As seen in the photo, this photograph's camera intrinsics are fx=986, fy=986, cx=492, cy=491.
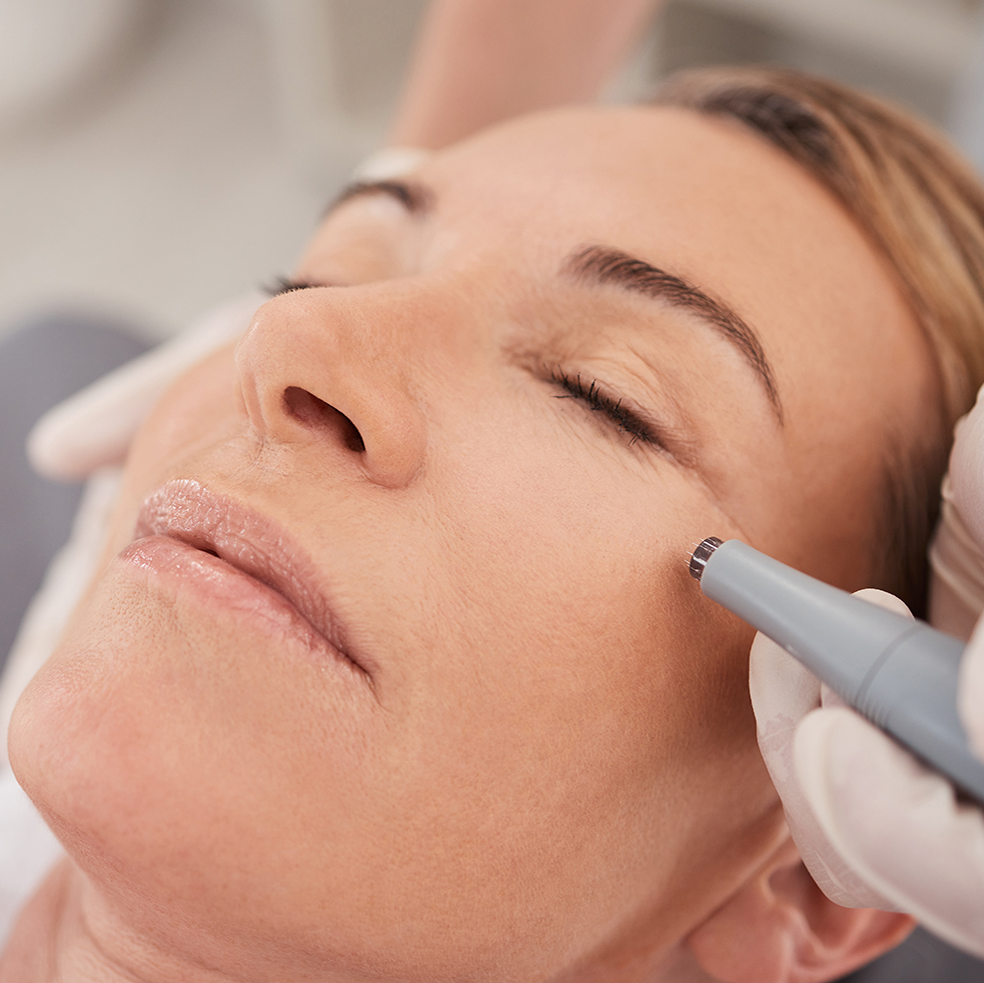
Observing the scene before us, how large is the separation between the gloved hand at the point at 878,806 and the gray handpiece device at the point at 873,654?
0.05ft

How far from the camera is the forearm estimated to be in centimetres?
141

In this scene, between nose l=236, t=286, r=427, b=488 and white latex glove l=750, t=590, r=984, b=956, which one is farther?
nose l=236, t=286, r=427, b=488

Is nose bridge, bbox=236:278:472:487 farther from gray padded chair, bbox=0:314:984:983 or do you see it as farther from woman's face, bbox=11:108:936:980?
gray padded chair, bbox=0:314:984:983

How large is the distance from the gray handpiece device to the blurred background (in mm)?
1969

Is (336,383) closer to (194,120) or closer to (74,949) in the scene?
(74,949)

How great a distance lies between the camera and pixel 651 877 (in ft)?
2.48

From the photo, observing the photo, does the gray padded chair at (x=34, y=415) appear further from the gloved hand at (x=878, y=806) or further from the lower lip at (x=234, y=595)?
the gloved hand at (x=878, y=806)

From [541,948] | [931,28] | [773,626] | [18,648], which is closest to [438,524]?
[773,626]

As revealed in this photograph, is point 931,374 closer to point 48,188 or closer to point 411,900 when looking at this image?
point 411,900

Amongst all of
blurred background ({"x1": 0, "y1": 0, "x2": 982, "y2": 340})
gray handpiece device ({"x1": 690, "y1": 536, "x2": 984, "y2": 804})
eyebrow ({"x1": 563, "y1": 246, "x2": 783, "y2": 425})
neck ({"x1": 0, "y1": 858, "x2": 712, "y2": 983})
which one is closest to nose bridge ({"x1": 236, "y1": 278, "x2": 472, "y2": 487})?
eyebrow ({"x1": 563, "y1": 246, "x2": 783, "y2": 425})

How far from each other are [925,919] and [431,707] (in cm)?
30

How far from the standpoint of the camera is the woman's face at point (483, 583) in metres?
0.62

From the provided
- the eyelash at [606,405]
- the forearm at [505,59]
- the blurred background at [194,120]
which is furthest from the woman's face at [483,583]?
the blurred background at [194,120]

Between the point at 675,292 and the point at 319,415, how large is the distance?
0.92 feet
